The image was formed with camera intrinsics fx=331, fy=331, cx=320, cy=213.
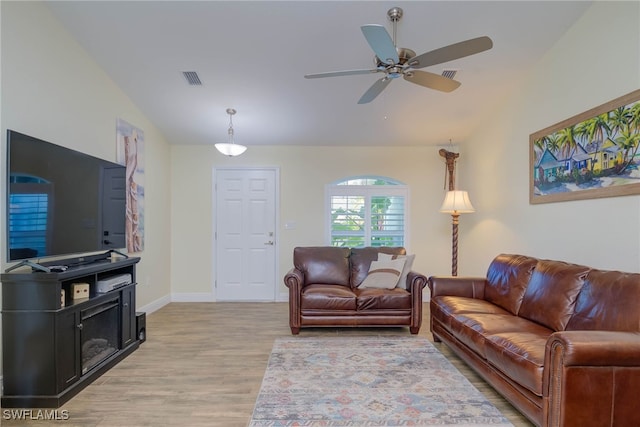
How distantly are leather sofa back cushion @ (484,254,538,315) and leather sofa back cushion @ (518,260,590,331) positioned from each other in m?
0.07

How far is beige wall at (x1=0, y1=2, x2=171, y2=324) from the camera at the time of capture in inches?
94.3

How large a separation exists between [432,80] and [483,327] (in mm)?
1899

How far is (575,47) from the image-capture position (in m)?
2.89

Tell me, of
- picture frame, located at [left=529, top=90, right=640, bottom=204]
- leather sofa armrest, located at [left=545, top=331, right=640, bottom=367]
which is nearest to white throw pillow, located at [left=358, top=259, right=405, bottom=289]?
picture frame, located at [left=529, top=90, right=640, bottom=204]

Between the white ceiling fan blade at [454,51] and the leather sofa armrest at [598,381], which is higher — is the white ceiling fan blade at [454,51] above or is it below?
above

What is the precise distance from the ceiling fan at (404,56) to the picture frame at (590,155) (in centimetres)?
123

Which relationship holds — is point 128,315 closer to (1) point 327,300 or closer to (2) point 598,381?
(1) point 327,300

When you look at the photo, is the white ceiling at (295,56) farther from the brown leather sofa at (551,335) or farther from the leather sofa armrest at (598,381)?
the leather sofa armrest at (598,381)

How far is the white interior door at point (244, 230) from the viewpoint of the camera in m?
5.25

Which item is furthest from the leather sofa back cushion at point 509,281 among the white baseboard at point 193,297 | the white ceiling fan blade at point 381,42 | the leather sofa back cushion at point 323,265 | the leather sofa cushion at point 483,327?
the white baseboard at point 193,297

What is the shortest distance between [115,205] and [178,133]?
187cm

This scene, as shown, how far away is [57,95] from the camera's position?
286 centimetres

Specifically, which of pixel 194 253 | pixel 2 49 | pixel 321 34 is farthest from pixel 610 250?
pixel 194 253

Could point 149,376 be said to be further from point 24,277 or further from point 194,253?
point 194,253
